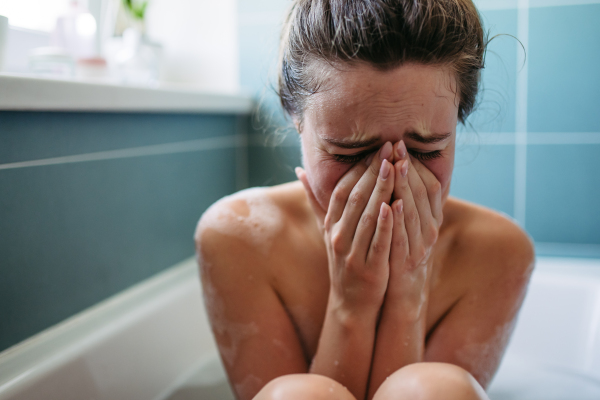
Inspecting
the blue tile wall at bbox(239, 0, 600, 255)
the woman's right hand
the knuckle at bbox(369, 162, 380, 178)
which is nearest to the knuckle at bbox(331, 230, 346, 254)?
the woman's right hand

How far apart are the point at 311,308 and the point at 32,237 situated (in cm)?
48

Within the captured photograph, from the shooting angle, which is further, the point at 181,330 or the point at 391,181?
the point at 181,330

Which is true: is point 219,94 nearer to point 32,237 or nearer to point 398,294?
point 32,237

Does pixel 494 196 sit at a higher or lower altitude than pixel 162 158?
lower

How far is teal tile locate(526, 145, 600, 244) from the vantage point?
1.47 m

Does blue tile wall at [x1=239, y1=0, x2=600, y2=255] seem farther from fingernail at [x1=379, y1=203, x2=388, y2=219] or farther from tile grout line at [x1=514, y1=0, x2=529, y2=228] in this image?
fingernail at [x1=379, y1=203, x2=388, y2=219]

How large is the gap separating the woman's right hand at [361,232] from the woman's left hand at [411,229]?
0.01 meters

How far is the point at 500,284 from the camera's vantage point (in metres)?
0.87

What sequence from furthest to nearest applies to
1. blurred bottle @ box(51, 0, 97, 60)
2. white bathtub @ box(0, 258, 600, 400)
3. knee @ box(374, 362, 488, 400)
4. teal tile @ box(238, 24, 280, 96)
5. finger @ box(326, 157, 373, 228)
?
teal tile @ box(238, 24, 280, 96) < blurred bottle @ box(51, 0, 97, 60) < white bathtub @ box(0, 258, 600, 400) < finger @ box(326, 157, 373, 228) < knee @ box(374, 362, 488, 400)

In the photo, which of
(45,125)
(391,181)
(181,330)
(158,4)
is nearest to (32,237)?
(45,125)

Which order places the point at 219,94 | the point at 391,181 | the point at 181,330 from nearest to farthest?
the point at 391,181, the point at 181,330, the point at 219,94

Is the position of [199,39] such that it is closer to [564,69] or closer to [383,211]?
[564,69]

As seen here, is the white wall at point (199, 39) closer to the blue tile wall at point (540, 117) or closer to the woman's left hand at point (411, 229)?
the blue tile wall at point (540, 117)

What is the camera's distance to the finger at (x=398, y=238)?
2.28 ft
